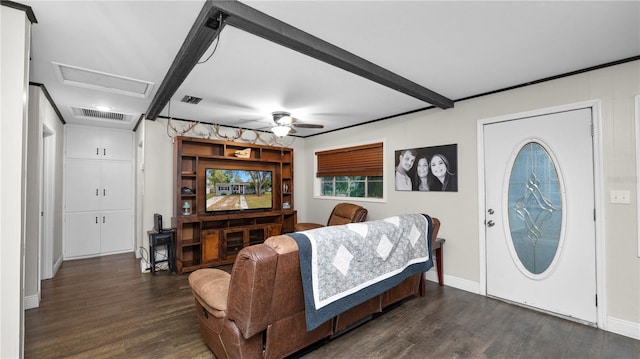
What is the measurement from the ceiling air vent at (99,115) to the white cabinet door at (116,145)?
2.65ft

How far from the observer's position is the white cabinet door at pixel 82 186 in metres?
4.88

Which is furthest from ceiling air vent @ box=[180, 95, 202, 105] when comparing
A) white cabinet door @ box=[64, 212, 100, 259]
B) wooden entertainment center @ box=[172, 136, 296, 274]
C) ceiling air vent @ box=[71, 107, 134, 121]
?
white cabinet door @ box=[64, 212, 100, 259]

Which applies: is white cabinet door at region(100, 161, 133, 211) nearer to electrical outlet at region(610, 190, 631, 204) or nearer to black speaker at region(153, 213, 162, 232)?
black speaker at region(153, 213, 162, 232)

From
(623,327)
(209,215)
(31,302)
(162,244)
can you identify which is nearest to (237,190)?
(209,215)

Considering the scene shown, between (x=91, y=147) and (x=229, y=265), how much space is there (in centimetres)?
336

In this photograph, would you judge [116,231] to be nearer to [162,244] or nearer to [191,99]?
[162,244]

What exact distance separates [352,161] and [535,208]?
275 cm

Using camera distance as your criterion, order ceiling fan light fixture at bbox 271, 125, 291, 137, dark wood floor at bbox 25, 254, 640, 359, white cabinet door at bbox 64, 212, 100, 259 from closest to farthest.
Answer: dark wood floor at bbox 25, 254, 640, 359
ceiling fan light fixture at bbox 271, 125, 291, 137
white cabinet door at bbox 64, 212, 100, 259

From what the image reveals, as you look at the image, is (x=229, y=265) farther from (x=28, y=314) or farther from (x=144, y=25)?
(x=144, y=25)

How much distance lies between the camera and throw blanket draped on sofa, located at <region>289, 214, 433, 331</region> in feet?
6.25

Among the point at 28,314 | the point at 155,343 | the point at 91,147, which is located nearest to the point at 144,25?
the point at 155,343

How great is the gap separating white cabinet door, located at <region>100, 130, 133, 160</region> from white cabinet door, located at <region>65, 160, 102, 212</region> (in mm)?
252

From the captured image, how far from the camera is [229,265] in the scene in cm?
455

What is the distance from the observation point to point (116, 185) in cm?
526
